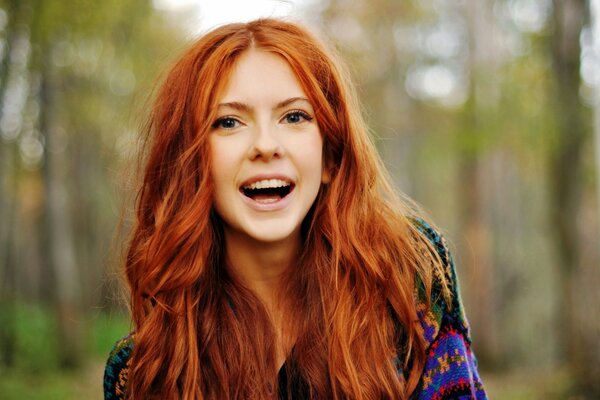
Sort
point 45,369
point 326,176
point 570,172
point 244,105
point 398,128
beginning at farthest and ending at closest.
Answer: point 398,128 < point 45,369 < point 570,172 < point 326,176 < point 244,105

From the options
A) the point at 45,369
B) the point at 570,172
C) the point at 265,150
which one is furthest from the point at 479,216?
the point at 265,150

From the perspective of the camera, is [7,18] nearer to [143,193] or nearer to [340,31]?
[143,193]

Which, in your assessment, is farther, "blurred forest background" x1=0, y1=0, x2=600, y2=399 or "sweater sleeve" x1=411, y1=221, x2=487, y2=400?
"blurred forest background" x1=0, y1=0, x2=600, y2=399

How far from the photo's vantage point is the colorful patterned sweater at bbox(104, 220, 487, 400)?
235cm

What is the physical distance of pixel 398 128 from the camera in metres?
21.9

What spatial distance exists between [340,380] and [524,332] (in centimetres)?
2886

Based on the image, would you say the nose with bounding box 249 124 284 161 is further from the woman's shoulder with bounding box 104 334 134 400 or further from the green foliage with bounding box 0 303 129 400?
the green foliage with bounding box 0 303 129 400

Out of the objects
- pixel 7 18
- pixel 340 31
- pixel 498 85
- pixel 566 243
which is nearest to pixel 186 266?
pixel 566 243

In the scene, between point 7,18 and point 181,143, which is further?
point 7,18

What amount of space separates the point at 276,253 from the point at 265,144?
0.49 m

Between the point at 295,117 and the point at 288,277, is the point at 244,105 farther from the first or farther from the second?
the point at 288,277

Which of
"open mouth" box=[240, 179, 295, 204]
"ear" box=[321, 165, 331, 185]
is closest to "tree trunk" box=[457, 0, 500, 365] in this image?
"ear" box=[321, 165, 331, 185]

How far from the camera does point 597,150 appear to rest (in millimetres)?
9789

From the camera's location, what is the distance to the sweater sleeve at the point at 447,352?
2.35 m
